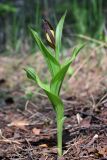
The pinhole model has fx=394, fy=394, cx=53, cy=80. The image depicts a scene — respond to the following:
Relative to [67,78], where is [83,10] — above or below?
above

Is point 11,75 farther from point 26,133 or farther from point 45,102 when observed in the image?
point 26,133

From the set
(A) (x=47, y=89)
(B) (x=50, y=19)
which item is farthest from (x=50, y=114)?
(B) (x=50, y=19)

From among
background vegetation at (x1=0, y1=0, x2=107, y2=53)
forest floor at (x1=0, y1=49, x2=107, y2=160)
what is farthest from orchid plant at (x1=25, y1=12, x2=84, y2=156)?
background vegetation at (x1=0, y1=0, x2=107, y2=53)

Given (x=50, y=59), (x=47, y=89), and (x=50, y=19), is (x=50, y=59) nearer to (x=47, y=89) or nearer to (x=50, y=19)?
(x=47, y=89)

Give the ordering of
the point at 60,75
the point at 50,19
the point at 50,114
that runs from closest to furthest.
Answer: the point at 60,75 < the point at 50,114 < the point at 50,19

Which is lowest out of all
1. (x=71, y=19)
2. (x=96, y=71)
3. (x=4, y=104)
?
(x=4, y=104)

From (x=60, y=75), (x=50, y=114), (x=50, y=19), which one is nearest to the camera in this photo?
(x=60, y=75)

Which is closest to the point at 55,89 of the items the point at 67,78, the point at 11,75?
the point at 67,78
